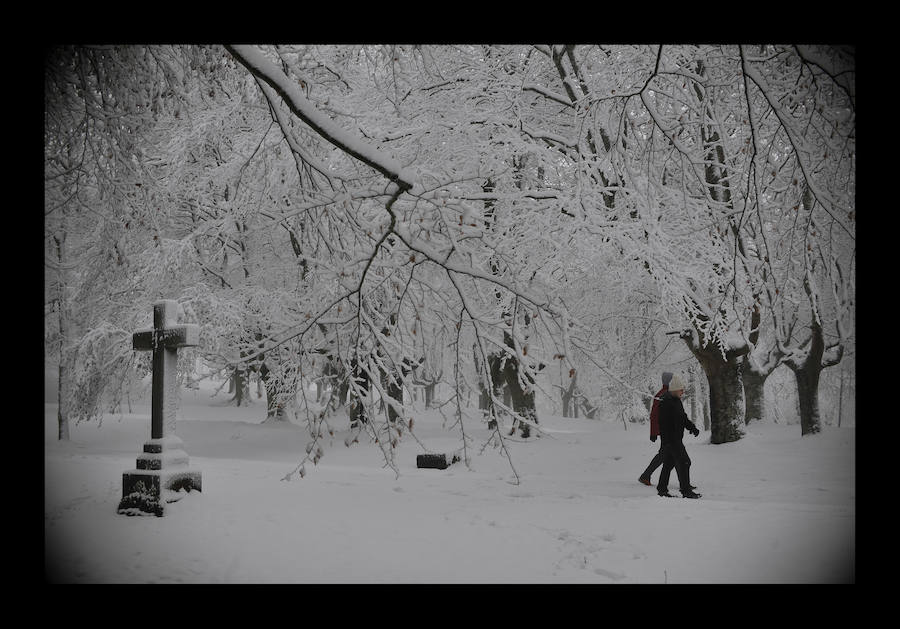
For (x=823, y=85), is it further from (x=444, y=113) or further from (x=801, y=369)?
(x=801, y=369)

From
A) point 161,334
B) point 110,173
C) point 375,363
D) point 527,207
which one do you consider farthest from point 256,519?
point 527,207

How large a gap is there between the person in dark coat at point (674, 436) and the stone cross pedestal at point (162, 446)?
210 inches

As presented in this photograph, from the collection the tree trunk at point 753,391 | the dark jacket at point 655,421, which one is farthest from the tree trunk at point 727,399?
the dark jacket at point 655,421

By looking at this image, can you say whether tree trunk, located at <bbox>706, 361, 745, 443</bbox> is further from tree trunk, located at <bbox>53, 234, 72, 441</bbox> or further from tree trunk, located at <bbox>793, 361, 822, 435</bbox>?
tree trunk, located at <bbox>53, 234, 72, 441</bbox>

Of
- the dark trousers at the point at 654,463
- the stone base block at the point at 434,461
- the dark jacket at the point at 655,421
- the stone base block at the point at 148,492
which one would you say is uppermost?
the dark jacket at the point at 655,421

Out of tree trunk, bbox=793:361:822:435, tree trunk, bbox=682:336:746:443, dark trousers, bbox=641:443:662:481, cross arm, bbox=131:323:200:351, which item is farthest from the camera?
tree trunk, bbox=793:361:822:435

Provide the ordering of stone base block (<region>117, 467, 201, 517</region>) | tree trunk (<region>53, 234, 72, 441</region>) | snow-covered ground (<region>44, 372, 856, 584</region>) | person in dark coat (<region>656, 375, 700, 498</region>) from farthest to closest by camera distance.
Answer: tree trunk (<region>53, 234, 72, 441</region>), person in dark coat (<region>656, 375, 700, 498</region>), stone base block (<region>117, 467, 201, 517</region>), snow-covered ground (<region>44, 372, 856, 584</region>)

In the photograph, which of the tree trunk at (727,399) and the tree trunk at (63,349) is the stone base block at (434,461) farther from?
the tree trunk at (63,349)

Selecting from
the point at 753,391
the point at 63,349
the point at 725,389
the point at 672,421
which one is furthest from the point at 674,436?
the point at 63,349

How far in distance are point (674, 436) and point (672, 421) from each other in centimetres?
18

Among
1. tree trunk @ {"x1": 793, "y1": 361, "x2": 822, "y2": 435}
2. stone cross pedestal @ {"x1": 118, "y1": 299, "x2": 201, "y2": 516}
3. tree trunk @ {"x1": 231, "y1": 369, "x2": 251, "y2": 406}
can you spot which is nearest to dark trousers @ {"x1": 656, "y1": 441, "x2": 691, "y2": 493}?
stone cross pedestal @ {"x1": 118, "y1": 299, "x2": 201, "y2": 516}

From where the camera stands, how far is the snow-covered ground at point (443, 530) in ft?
13.3

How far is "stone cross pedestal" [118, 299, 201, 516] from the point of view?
551 centimetres
